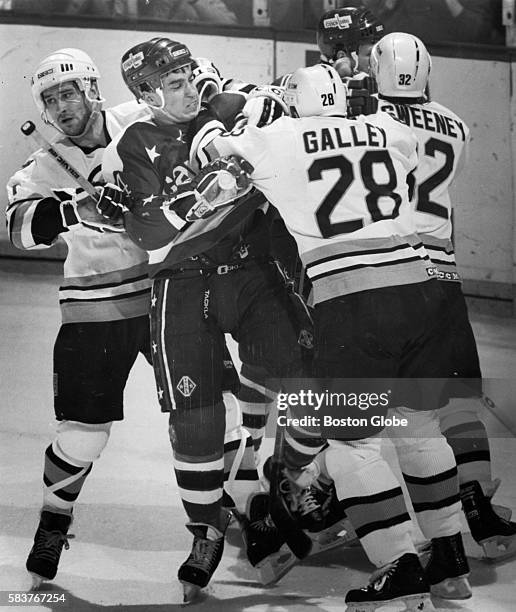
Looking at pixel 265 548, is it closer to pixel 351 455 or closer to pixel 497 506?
pixel 351 455

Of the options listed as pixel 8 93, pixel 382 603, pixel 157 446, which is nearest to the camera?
pixel 382 603

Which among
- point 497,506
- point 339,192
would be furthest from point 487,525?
point 339,192

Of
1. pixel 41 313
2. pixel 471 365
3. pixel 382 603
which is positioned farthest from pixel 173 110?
pixel 41 313

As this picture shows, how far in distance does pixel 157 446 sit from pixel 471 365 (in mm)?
914

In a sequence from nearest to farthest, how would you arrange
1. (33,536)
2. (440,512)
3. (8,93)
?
1. (440,512)
2. (33,536)
3. (8,93)

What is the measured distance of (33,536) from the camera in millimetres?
2992

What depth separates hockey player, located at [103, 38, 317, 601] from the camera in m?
2.74

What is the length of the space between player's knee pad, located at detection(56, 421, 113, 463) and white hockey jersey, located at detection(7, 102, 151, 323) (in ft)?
0.79

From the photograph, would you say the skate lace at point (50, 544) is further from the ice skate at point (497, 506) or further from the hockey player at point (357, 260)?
the ice skate at point (497, 506)

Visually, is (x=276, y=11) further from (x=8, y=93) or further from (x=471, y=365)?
(x=471, y=365)

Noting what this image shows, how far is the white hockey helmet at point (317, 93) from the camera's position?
260cm

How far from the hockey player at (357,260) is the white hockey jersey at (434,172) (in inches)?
15.4

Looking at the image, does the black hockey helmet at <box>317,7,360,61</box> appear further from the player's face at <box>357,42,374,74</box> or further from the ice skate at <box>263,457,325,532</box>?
the ice skate at <box>263,457,325,532</box>

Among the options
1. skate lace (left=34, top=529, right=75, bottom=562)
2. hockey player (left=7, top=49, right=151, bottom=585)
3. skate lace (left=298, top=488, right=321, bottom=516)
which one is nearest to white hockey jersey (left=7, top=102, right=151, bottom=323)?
hockey player (left=7, top=49, right=151, bottom=585)
